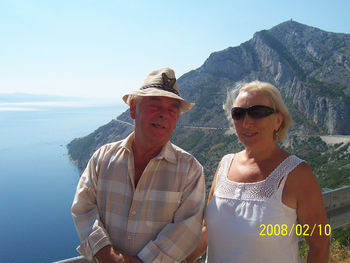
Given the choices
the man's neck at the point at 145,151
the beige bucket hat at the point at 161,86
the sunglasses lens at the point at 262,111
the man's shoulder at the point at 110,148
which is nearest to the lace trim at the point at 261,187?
the sunglasses lens at the point at 262,111

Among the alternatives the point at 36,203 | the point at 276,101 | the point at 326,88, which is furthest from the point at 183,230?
the point at 326,88

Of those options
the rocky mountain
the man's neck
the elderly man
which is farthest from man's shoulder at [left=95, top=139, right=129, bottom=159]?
the rocky mountain

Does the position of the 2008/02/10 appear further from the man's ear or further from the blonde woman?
the man's ear

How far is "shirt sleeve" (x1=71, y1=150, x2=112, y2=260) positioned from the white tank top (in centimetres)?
83

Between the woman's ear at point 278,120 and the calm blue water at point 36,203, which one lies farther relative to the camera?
the calm blue water at point 36,203

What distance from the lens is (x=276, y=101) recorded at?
2.11m

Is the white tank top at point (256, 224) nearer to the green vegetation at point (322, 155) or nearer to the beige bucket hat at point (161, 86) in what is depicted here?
the beige bucket hat at point (161, 86)

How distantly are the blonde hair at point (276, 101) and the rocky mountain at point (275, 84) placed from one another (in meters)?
48.4

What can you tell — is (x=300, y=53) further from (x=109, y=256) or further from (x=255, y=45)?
(x=109, y=256)

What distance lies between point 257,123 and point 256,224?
0.76m

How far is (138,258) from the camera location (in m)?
1.83

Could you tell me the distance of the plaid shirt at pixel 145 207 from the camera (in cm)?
187

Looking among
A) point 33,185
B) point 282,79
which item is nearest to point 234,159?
point 33,185

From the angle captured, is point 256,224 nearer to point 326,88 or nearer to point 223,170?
point 223,170
